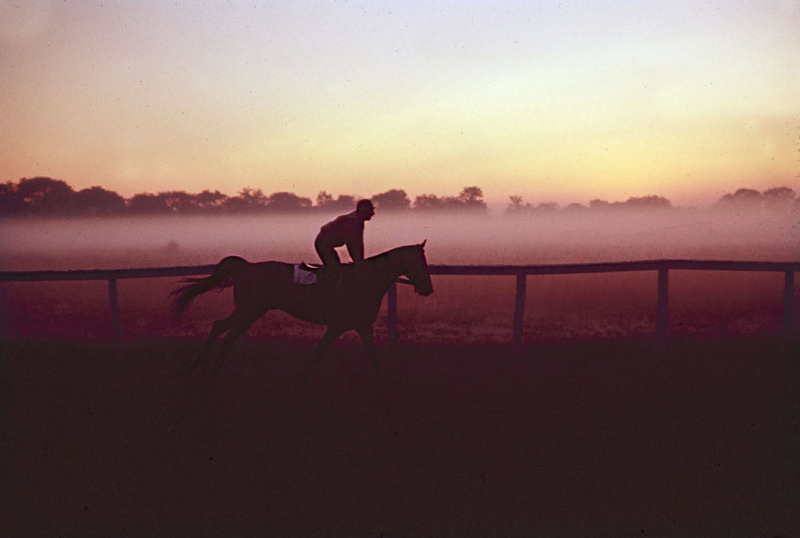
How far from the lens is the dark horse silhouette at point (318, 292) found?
5.92 meters

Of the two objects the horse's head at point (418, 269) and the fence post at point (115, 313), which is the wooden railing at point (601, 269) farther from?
the horse's head at point (418, 269)

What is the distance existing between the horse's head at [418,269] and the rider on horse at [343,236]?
0.55m

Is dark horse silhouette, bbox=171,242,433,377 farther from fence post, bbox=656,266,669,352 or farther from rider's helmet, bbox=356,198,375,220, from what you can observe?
fence post, bbox=656,266,669,352

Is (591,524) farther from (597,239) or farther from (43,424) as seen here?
(597,239)

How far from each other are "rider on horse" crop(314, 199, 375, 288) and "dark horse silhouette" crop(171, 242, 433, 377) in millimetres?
171

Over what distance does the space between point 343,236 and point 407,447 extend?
2460 millimetres

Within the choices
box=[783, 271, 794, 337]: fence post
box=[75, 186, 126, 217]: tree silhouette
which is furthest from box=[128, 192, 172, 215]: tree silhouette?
box=[783, 271, 794, 337]: fence post

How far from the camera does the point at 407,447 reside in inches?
173

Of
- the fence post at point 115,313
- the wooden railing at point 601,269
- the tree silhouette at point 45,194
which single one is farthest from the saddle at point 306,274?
the tree silhouette at point 45,194

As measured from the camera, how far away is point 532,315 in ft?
40.1

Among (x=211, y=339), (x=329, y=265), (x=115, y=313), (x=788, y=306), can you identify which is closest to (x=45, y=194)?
(x=115, y=313)

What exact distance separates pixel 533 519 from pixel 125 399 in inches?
180

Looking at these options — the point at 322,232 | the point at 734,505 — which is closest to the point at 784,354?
the point at 734,505

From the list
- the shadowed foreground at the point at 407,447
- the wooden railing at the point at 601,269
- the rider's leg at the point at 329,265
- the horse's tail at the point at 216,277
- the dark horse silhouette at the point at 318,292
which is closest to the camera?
the shadowed foreground at the point at 407,447
